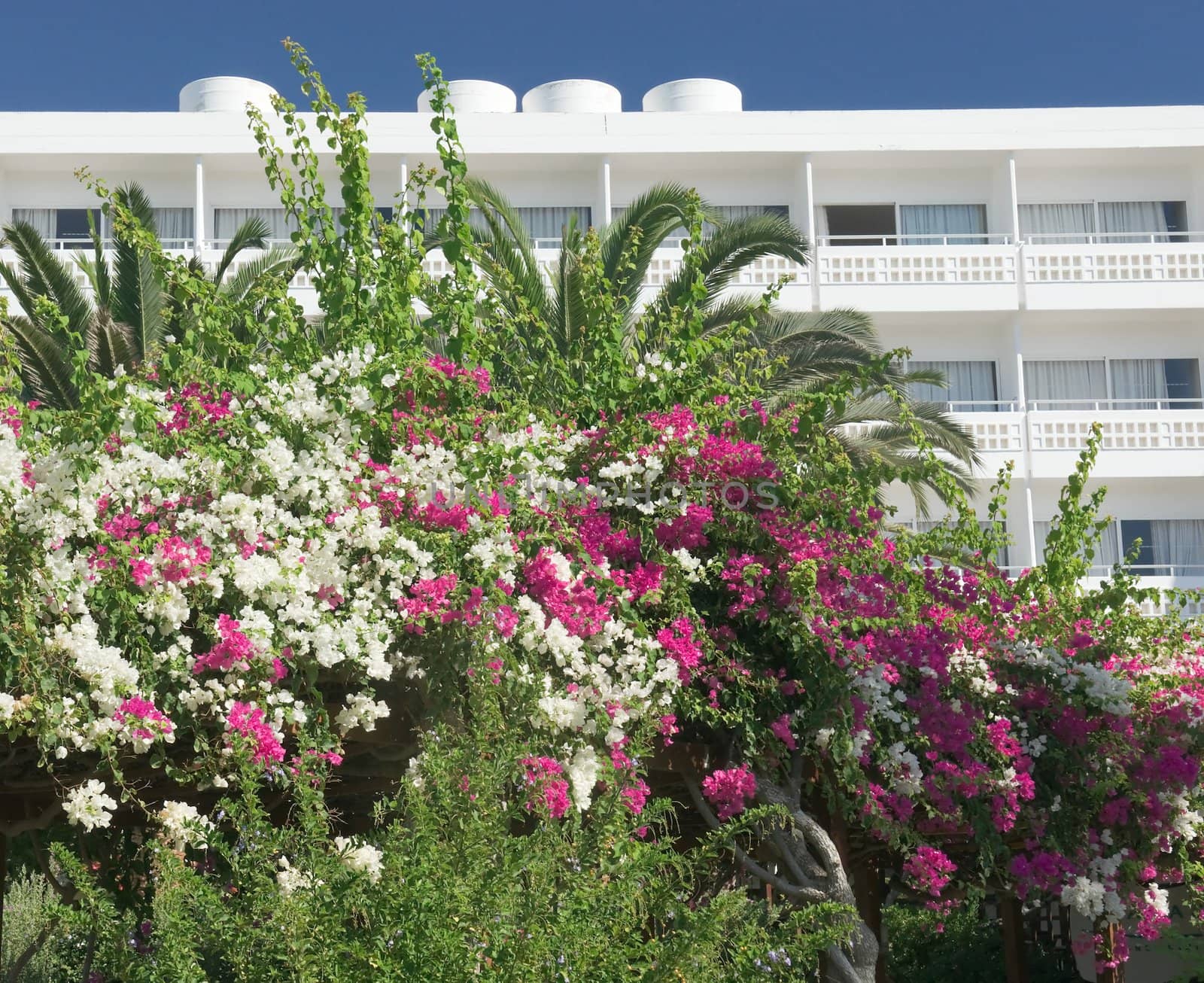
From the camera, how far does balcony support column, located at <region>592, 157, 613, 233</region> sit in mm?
25250

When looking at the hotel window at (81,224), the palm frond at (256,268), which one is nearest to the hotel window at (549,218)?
the hotel window at (81,224)

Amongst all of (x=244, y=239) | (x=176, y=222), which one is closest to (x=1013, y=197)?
(x=176, y=222)

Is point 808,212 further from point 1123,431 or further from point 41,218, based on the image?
point 41,218

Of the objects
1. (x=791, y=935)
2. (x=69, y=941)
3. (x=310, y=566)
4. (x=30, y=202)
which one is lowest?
(x=69, y=941)

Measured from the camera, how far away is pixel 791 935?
17.1 ft

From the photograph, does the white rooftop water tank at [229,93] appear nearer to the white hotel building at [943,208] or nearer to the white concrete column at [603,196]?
the white hotel building at [943,208]

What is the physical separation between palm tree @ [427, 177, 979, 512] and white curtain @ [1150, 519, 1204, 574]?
8552 mm

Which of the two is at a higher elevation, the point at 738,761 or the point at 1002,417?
the point at 1002,417

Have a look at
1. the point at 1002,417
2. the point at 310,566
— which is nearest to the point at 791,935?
the point at 310,566

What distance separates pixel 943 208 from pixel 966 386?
331 cm

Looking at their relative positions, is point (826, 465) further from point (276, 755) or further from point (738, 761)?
point (276, 755)

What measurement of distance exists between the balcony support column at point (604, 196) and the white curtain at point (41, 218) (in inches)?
362

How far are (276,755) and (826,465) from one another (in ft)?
10.9

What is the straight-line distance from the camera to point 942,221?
1051 inches
